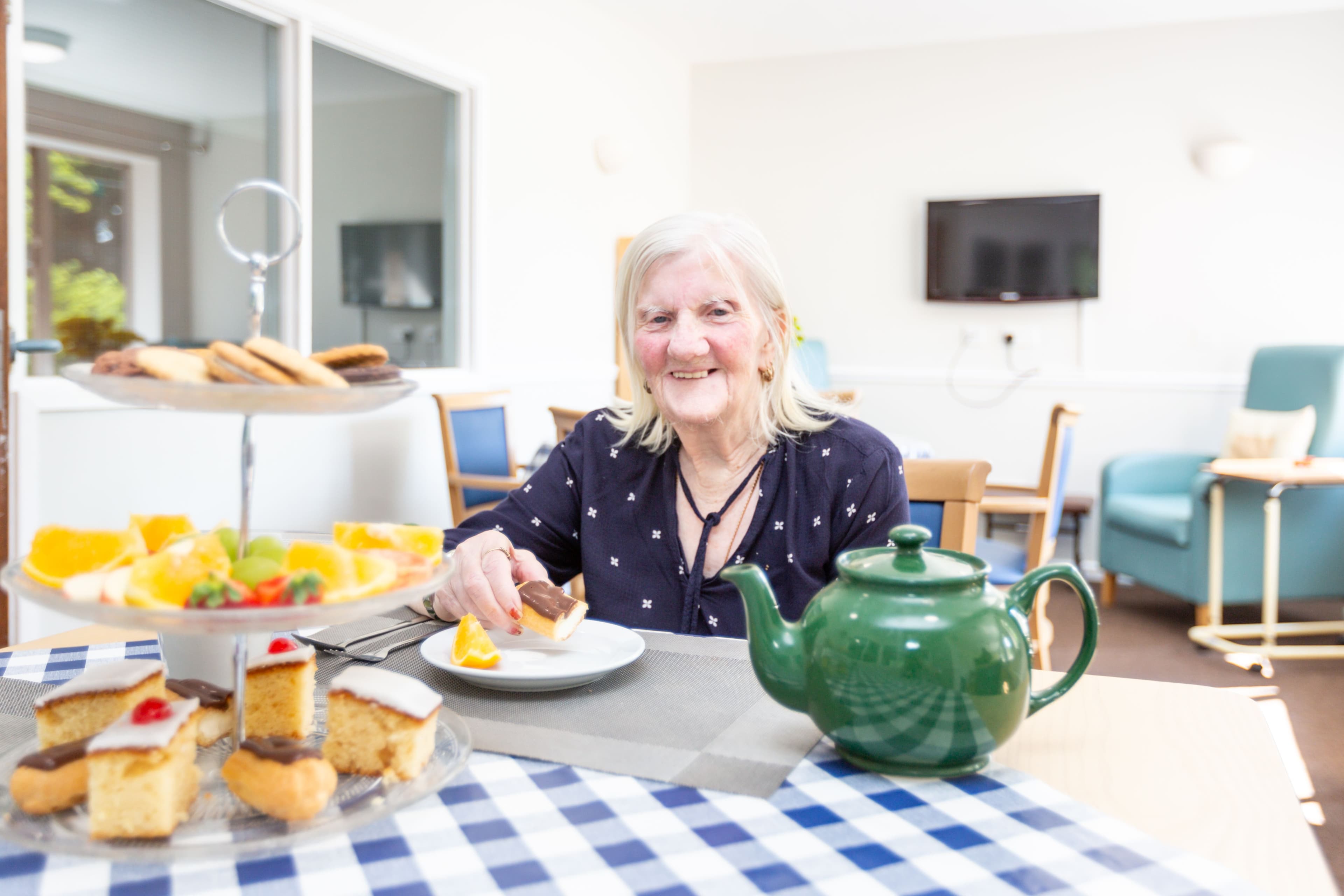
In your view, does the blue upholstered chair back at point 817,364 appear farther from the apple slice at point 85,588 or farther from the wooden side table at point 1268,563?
the apple slice at point 85,588

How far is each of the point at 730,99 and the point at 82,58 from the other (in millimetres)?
3940

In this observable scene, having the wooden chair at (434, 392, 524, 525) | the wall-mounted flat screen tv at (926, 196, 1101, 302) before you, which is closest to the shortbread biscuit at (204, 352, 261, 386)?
the wooden chair at (434, 392, 524, 525)

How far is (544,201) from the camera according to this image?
4656 mm

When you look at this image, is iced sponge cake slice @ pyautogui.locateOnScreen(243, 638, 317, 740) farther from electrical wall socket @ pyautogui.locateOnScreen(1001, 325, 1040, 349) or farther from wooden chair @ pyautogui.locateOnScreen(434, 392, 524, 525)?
electrical wall socket @ pyautogui.locateOnScreen(1001, 325, 1040, 349)

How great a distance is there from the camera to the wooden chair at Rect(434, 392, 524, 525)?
3.52 m

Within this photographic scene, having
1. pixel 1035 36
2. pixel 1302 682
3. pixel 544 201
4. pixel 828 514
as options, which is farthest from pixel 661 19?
pixel 828 514

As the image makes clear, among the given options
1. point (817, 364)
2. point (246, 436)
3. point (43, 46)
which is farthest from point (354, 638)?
point (817, 364)

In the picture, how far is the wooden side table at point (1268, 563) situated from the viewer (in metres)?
3.52

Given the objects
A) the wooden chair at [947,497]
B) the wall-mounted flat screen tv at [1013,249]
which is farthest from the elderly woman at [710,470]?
the wall-mounted flat screen tv at [1013,249]

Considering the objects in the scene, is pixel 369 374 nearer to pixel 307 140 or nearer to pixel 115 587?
pixel 115 587

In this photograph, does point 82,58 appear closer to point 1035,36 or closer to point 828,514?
point 828,514

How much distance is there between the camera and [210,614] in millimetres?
577

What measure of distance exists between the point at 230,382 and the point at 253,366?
22mm

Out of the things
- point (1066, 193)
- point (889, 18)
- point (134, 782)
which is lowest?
point (134, 782)
